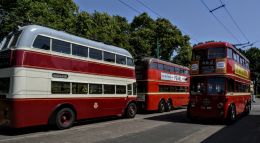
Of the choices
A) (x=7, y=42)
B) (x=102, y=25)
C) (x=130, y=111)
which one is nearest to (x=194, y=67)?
(x=130, y=111)

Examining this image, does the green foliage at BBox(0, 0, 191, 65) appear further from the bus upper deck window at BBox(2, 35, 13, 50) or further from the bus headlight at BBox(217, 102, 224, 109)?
the bus headlight at BBox(217, 102, 224, 109)

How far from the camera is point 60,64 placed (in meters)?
13.7

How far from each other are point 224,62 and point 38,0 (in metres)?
18.0

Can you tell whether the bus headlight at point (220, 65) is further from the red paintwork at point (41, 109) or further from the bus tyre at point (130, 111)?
the red paintwork at point (41, 109)

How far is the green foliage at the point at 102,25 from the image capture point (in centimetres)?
2441

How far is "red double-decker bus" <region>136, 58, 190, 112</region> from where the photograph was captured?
71.8ft

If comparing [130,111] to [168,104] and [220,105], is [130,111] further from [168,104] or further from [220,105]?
[168,104]

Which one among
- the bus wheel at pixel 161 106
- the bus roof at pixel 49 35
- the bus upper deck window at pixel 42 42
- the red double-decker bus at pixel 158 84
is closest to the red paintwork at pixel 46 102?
the bus upper deck window at pixel 42 42

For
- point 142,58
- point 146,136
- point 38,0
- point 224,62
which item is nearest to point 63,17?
point 38,0

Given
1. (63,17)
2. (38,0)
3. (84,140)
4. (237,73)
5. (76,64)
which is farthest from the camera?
(63,17)

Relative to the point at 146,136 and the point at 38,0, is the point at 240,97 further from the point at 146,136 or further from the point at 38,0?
the point at 38,0

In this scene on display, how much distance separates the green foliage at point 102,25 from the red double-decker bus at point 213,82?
19.7 ft

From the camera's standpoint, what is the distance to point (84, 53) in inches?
600

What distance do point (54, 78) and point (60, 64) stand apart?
2.29 ft
